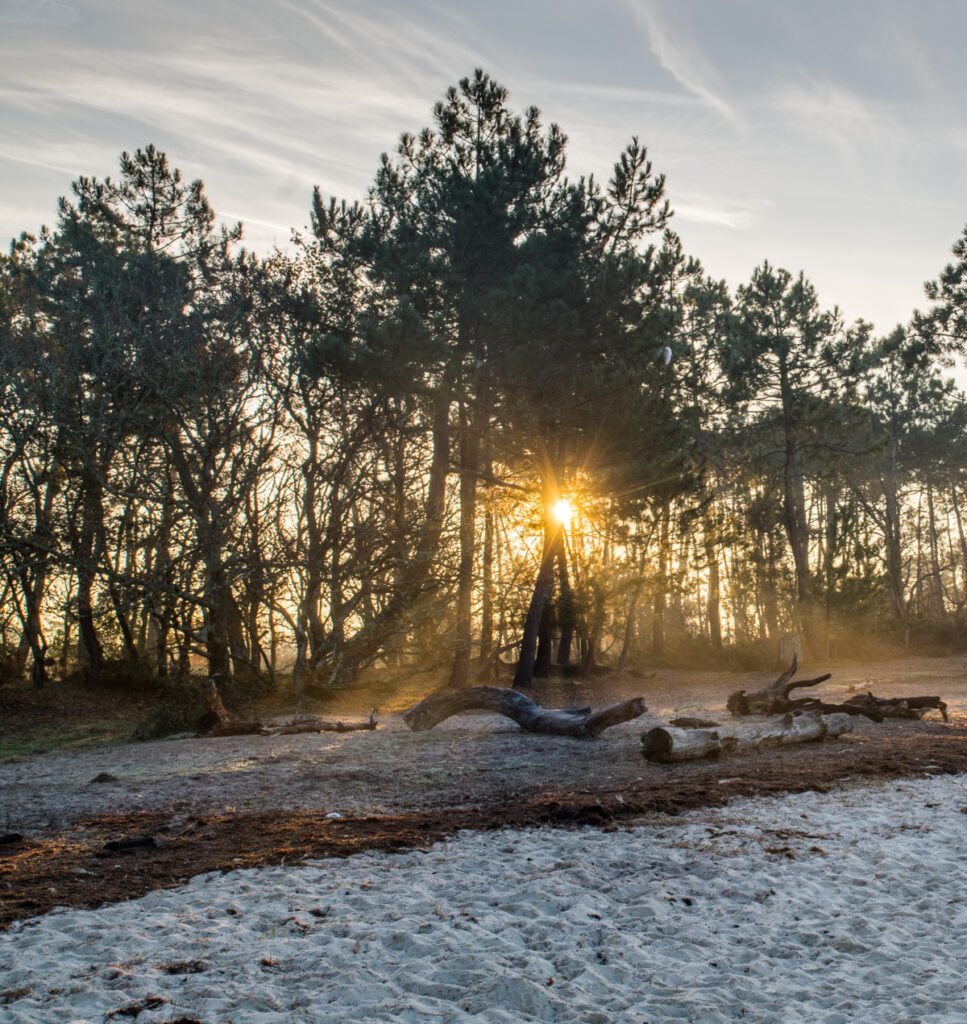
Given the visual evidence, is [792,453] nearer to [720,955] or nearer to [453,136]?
[453,136]

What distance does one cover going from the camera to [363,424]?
625 inches

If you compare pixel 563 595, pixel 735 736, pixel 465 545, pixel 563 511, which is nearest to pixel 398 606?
pixel 465 545

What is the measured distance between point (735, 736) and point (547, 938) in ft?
19.5

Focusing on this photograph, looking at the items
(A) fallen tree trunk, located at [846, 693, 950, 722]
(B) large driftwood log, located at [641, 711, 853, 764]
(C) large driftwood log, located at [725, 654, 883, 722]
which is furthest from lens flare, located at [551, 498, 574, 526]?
(B) large driftwood log, located at [641, 711, 853, 764]

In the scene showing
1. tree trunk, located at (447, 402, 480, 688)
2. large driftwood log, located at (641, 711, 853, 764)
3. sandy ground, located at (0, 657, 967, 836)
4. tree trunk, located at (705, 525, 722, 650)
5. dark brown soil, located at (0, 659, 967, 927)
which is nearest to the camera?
dark brown soil, located at (0, 659, 967, 927)

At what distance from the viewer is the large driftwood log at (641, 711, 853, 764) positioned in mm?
8508

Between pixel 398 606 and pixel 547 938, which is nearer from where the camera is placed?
pixel 547 938

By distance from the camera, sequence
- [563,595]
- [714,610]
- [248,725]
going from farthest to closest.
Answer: [714,610] < [563,595] < [248,725]

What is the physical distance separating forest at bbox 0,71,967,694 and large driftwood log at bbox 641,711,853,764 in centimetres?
719

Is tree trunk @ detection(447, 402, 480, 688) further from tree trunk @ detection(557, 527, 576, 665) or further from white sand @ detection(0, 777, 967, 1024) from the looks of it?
white sand @ detection(0, 777, 967, 1024)

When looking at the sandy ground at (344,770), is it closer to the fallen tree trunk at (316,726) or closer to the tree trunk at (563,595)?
the fallen tree trunk at (316,726)

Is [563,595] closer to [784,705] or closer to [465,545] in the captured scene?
[465,545]

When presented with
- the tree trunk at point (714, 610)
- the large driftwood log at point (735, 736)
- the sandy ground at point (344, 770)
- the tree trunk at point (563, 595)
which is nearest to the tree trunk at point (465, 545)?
the tree trunk at point (563, 595)

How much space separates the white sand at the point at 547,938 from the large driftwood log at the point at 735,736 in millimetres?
Answer: 3104
